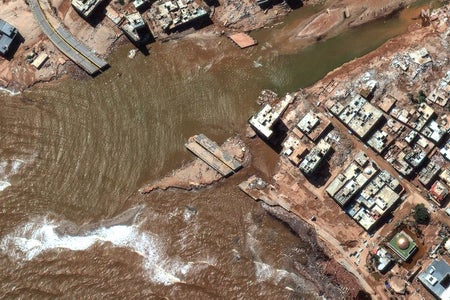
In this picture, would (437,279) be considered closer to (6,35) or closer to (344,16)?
(344,16)

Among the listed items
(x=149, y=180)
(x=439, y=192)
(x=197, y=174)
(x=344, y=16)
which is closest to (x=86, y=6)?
(x=149, y=180)

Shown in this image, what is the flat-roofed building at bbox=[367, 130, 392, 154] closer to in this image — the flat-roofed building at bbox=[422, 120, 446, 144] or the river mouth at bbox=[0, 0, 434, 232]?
the flat-roofed building at bbox=[422, 120, 446, 144]

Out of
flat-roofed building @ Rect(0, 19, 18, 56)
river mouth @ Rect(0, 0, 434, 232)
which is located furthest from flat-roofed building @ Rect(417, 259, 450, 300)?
flat-roofed building @ Rect(0, 19, 18, 56)

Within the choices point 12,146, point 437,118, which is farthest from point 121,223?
point 437,118

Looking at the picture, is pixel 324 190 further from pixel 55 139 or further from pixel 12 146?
pixel 12 146

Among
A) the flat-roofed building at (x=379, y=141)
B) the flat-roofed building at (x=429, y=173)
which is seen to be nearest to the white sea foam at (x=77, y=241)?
the flat-roofed building at (x=379, y=141)

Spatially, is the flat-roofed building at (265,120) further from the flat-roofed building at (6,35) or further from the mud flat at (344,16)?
the flat-roofed building at (6,35)
